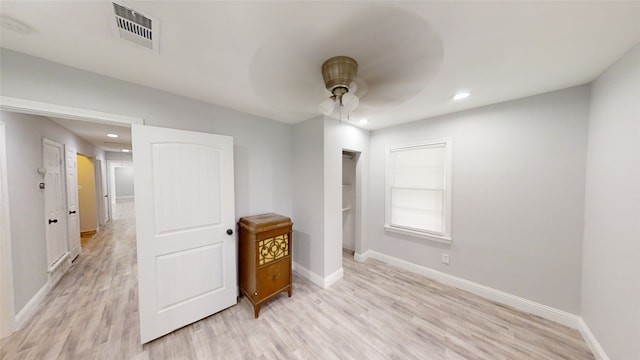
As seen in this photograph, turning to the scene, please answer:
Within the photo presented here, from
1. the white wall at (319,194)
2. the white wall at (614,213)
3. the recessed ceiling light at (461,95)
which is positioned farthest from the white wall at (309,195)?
the white wall at (614,213)

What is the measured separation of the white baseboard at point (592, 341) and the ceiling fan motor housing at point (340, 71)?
9.57 ft

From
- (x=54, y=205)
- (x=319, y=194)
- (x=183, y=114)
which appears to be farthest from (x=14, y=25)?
(x=54, y=205)

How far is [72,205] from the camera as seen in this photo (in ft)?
11.5

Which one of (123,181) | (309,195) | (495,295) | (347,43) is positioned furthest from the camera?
(123,181)

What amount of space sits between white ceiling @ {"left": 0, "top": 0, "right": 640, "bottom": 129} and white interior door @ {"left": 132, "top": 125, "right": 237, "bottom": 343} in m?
0.62

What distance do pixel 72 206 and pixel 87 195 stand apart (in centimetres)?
216

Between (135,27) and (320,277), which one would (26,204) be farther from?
(320,277)

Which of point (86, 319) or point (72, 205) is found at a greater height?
point (72, 205)

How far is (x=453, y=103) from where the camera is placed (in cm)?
227

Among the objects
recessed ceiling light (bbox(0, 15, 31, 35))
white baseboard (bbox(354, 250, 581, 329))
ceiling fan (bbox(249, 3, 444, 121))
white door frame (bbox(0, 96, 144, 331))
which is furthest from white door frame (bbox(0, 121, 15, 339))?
white baseboard (bbox(354, 250, 581, 329))

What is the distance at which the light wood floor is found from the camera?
165 cm

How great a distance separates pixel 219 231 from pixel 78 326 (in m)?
1.58

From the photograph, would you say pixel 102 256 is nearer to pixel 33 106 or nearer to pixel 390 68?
pixel 33 106

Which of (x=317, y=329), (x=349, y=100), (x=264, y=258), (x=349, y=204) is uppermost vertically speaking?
(x=349, y=100)
